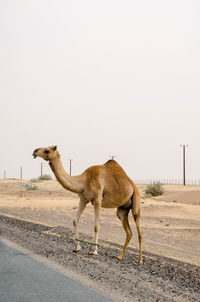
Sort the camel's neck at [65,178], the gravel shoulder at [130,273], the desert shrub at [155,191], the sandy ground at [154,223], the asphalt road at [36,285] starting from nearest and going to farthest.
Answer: the asphalt road at [36,285] → the gravel shoulder at [130,273] → the camel's neck at [65,178] → the sandy ground at [154,223] → the desert shrub at [155,191]

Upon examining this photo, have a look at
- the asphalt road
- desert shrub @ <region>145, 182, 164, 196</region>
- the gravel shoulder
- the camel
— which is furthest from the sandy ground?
desert shrub @ <region>145, 182, 164, 196</region>

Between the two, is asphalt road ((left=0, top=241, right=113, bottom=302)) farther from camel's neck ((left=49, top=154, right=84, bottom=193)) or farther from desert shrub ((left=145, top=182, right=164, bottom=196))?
desert shrub ((left=145, top=182, right=164, bottom=196))

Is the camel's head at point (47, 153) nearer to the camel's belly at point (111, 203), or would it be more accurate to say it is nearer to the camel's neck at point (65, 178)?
the camel's neck at point (65, 178)

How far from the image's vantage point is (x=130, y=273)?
818cm

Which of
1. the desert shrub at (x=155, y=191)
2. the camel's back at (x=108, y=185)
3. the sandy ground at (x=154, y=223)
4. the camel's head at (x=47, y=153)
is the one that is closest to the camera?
the camel's head at (x=47, y=153)

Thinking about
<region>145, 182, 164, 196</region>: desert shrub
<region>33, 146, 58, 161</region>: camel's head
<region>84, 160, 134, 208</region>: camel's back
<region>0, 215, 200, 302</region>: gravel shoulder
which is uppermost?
<region>33, 146, 58, 161</region>: camel's head

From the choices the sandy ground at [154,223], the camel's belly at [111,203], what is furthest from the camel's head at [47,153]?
the sandy ground at [154,223]

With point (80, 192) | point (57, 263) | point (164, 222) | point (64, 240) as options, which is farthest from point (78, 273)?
point (164, 222)

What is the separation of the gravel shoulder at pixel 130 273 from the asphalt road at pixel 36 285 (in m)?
0.34

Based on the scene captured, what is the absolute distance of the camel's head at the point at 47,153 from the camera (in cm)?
841

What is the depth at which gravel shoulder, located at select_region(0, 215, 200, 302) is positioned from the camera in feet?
22.1

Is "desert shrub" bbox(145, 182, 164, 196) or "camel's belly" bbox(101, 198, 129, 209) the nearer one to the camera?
"camel's belly" bbox(101, 198, 129, 209)

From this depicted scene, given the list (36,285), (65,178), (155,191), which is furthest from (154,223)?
(155,191)

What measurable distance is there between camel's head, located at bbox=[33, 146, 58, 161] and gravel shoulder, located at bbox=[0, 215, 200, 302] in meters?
2.21
